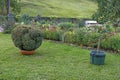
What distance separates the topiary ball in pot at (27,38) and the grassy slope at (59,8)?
126 ft

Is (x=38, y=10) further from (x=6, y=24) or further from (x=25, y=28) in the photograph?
(x=25, y=28)

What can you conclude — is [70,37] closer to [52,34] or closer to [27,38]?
[52,34]

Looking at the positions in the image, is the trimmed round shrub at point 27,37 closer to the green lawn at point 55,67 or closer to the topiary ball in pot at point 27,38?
the topiary ball in pot at point 27,38

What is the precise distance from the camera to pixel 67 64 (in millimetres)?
9688

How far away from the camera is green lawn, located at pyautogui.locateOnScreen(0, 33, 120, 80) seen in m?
8.05

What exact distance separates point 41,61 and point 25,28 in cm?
182

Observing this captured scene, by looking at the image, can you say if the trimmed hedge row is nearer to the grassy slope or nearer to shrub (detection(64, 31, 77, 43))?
shrub (detection(64, 31, 77, 43))

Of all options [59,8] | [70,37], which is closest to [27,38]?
[70,37]

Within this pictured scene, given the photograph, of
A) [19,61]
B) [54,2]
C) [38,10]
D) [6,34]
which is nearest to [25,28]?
[19,61]

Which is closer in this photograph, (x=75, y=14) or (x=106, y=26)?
(x=106, y=26)

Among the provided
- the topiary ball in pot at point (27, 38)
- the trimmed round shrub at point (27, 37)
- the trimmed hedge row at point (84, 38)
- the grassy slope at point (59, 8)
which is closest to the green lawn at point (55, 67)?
the topiary ball in pot at point (27, 38)

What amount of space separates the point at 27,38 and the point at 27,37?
5 centimetres

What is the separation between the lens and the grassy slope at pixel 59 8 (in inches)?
2061

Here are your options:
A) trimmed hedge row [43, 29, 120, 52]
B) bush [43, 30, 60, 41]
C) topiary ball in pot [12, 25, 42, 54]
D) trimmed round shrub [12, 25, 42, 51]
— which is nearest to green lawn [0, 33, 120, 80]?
topiary ball in pot [12, 25, 42, 54]
